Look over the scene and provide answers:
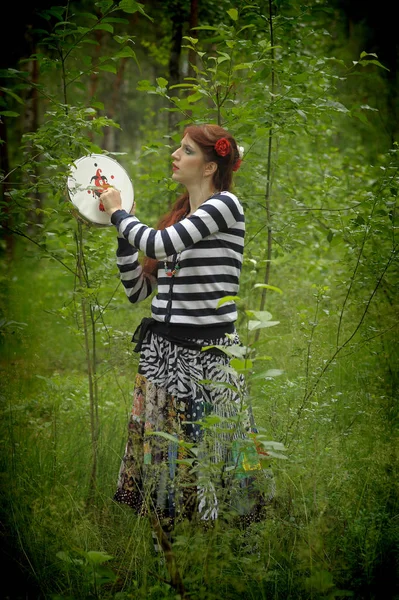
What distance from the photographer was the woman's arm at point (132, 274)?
8.87ft

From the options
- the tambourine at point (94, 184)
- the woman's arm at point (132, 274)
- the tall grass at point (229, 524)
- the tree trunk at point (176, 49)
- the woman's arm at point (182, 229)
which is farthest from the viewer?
the tree trunk at point (176, 49)

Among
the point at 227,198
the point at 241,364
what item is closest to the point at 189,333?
the point at 227,198

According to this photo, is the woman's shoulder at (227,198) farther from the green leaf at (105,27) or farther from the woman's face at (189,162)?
the green leaf at (105,27)

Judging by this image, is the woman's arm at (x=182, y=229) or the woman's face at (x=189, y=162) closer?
the woman's arm at (x=182, y=229)

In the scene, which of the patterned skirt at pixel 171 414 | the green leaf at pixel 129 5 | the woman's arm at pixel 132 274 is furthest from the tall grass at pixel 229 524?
the green leaf at pixel 129 5

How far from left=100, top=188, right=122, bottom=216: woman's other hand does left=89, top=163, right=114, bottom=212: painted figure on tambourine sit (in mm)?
49

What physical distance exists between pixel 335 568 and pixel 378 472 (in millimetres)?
563

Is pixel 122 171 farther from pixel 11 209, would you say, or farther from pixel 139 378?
pixel 139 378

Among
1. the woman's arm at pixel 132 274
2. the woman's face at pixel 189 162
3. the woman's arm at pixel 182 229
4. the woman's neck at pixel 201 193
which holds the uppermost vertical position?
the woman's face at pixel 189 162

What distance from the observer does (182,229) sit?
7.86 feet

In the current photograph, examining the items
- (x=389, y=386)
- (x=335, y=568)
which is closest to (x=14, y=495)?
(x=335, y=568)

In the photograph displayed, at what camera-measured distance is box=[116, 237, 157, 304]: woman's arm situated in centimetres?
271

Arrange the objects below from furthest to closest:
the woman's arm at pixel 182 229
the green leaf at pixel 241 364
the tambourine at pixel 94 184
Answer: the tambourine at pixel 94 184 < the woman's arm at pixel 182 229 < the green leaf at pixel 241 364

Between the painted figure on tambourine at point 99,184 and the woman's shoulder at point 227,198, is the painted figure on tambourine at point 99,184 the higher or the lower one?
the higher one
